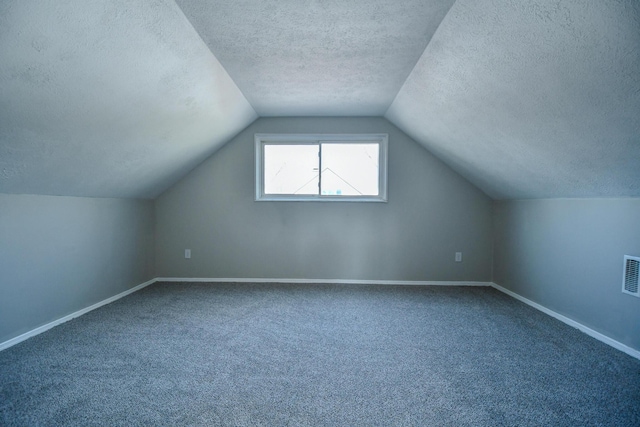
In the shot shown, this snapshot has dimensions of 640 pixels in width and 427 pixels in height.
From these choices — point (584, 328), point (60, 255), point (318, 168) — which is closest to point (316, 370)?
point (584, 328)

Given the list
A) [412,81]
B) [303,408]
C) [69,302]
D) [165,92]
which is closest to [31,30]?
[165,92]

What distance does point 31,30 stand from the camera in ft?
4.65

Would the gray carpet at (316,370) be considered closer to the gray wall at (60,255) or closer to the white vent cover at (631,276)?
the gray wall at (60,255)

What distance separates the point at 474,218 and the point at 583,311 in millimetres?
1646

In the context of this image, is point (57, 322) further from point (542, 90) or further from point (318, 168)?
point (542, 90)

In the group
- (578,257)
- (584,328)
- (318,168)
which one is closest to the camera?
(584,328)

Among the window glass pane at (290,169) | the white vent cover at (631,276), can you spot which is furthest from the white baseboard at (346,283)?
the window glass pane at (290,169)

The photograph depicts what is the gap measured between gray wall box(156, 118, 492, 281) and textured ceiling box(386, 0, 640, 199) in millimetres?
928

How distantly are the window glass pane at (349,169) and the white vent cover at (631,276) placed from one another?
2.48 meters

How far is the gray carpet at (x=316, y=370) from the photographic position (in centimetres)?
162

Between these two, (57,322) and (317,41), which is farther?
(57,322)

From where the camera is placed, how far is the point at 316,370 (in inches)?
80.4

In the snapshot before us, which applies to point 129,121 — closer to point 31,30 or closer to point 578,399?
point 31,30

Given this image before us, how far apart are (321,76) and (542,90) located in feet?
5.38
